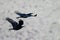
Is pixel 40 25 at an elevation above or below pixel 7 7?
below

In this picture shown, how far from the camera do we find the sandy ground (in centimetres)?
317

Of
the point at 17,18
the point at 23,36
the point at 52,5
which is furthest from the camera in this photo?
the point at 52,5

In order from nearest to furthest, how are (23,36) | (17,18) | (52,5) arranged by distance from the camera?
(23,36)
(17,18)
(52,5)

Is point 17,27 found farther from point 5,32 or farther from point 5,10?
point 5,10

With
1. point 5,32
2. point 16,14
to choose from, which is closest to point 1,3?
point 16,14

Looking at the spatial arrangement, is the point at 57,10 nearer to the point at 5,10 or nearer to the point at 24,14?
the point at 24,14

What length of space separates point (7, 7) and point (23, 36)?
753mm

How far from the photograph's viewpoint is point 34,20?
11.3 ft

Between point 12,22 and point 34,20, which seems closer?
point 12,22

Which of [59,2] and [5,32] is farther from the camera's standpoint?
[59,2]

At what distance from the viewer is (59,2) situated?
12.4ft

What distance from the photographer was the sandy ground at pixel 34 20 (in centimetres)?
317

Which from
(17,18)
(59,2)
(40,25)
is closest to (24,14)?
(17,18)

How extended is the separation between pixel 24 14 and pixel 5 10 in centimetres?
33
